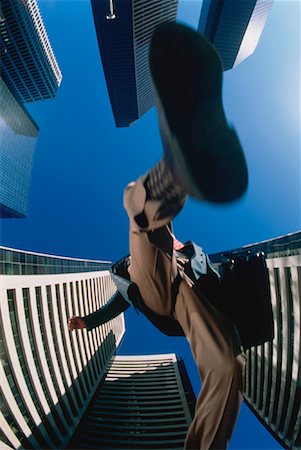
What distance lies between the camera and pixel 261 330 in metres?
4.55

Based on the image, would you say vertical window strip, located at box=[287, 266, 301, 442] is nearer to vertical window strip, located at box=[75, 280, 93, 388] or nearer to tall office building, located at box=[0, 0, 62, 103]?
vertical window strip, located at box=[75, 280, 93, 388]

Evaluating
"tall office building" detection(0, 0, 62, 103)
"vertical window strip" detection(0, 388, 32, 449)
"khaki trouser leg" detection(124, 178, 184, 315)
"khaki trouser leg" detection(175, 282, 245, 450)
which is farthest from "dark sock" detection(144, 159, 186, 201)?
"tall office building" detection(0, 0, 62, 103)

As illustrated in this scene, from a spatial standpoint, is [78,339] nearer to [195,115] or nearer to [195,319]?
[195,319]

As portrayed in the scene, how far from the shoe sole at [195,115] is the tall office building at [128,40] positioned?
2504 inches

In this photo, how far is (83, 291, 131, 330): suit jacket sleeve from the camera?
615 centimetres

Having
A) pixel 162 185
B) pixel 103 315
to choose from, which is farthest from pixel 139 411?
pixel 162 185

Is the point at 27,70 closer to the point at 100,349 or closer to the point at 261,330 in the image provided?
the point at 100,349

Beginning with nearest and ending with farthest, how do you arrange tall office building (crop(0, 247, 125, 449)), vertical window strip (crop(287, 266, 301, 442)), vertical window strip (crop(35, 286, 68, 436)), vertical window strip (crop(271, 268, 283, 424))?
tall office building (crop(0, 247, 125, 449)) → vertical window strip (crop(287, 266, 301, 442)) → vertical window strip (crop(35, 286, 68, 436)) → vertical window strip (crop(271, 268, 283, 424))

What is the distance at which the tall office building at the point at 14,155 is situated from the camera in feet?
274

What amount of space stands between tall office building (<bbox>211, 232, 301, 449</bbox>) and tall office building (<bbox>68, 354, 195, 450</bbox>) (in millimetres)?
11333

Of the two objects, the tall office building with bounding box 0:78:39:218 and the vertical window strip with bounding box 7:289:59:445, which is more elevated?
the tall office building with bounding box 0:78:39:218

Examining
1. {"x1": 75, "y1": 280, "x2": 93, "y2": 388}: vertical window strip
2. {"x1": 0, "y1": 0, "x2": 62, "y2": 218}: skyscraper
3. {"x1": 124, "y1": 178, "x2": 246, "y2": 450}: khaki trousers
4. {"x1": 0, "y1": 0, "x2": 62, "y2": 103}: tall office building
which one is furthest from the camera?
{"x1": 0, "y1": 0, "x2": 62, "y2": 218}: skyscraper

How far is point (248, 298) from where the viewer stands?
4562 mm

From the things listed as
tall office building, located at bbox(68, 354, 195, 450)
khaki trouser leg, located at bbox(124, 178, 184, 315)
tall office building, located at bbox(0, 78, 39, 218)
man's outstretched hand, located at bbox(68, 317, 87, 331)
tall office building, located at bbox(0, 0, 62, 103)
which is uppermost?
tall office building, located at bbox(0, 0, 62, 103)
